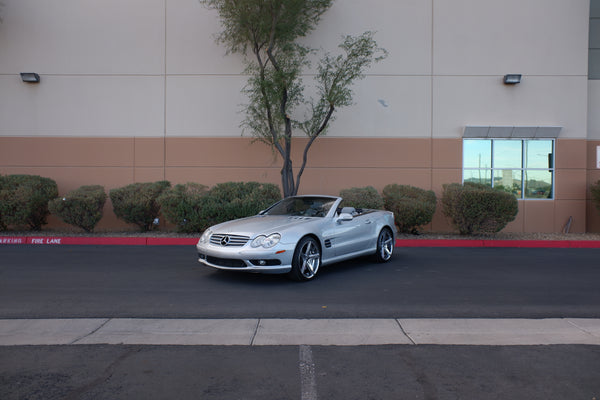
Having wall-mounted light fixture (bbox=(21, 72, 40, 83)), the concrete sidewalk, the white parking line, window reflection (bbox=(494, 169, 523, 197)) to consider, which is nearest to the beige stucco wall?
window reflection (bbox=(494, 169, 523, 197))

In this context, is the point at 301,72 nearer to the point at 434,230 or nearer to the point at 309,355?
the point at 434,230

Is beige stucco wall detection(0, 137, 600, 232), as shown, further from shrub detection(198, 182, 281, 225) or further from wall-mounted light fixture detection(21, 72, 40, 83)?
wall-mounted light fixture detection(21, 72, 40, 83)

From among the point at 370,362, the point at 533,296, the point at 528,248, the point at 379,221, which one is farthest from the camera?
the point at 528,248

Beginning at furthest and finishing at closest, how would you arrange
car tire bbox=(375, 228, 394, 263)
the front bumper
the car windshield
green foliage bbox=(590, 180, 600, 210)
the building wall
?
the building wall, green foliage bbox=(590, 180, 600, 210), car tire bbox=(375, 228, 394, 263), the car windshield, the front bumper

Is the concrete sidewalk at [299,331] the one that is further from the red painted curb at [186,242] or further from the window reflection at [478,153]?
the window reflection at [478,153]

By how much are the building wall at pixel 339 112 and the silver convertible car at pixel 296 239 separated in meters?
6.41

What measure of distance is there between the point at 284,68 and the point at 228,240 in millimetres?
7799

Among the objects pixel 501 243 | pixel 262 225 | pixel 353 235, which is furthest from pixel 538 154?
pixel 262 225

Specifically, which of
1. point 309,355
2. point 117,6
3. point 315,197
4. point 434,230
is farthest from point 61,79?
point 309,355

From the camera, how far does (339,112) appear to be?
15.5 metres

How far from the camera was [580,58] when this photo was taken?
15.5 m

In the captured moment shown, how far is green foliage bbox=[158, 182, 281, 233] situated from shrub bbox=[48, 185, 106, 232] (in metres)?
1.93

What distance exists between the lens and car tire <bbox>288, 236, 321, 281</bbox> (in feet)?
24.9

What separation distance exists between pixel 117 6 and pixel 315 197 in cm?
1089
